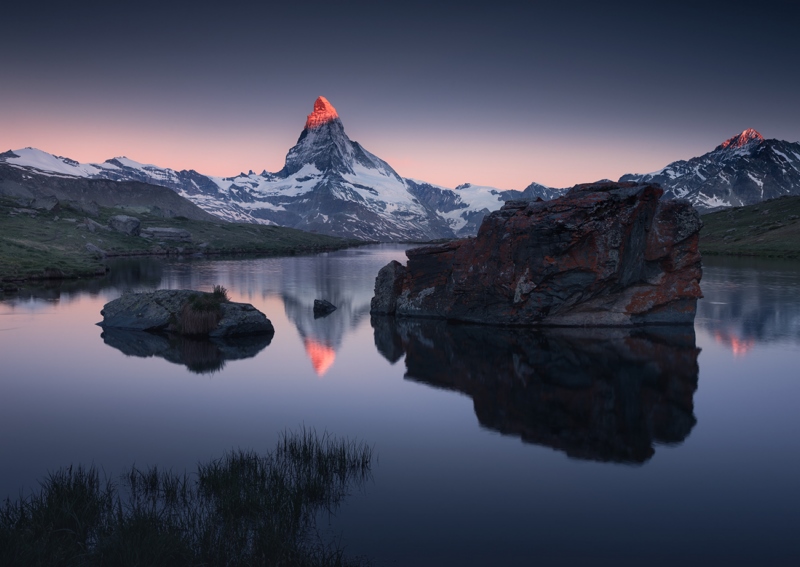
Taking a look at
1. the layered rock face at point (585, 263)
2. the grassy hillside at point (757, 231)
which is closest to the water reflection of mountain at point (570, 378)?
the layered rock face at point (585, 263)

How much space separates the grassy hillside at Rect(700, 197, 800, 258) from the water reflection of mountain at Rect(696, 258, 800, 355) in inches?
1527

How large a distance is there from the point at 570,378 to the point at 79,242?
358 feet

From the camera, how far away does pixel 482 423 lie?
57.7 feet

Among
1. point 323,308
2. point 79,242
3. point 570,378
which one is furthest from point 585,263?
point 79,242

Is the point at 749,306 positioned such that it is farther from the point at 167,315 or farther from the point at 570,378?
the point at 167,315

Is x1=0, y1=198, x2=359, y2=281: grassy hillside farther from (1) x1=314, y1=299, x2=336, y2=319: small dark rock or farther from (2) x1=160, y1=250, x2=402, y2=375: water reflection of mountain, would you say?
(1) x1=314, y1=299, x2=336, y2=319: small dark rock

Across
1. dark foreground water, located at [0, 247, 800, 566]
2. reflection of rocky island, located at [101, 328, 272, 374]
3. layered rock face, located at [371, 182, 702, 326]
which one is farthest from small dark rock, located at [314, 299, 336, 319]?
reflection of rocky island, located at [101, 328, 272, 374]

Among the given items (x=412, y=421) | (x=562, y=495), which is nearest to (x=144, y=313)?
(x=412, y=421)

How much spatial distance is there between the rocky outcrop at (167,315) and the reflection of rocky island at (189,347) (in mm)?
490

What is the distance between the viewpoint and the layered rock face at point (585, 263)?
107 ft

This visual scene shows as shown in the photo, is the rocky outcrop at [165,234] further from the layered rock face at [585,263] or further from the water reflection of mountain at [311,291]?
the layered rock face at [585,263]

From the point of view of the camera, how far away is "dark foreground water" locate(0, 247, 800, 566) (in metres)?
11.0

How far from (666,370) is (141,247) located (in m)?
127

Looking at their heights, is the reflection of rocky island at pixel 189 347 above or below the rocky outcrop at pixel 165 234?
below
